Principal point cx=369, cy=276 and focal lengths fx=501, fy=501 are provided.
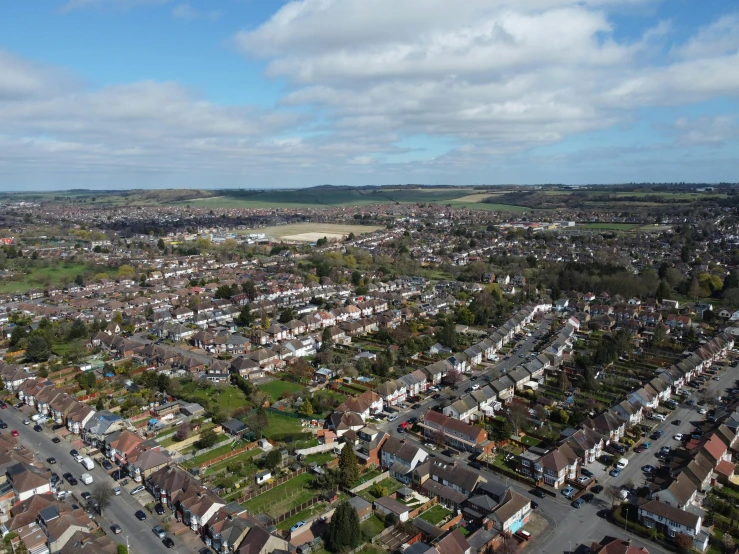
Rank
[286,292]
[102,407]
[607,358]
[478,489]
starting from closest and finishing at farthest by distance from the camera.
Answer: [478,489] → [102,407] → [607,358] → [286,292]

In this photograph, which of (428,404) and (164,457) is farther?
(428,404)

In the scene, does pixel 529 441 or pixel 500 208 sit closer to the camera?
pixel 529 441

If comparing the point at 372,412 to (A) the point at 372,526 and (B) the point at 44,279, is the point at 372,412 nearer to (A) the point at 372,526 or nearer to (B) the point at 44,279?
(A) the point at 372,526

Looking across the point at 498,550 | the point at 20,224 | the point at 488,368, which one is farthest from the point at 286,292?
the point at 20,224

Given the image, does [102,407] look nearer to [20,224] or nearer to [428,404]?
[428,404]

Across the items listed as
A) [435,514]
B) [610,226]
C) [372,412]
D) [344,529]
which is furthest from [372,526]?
[610,226]
